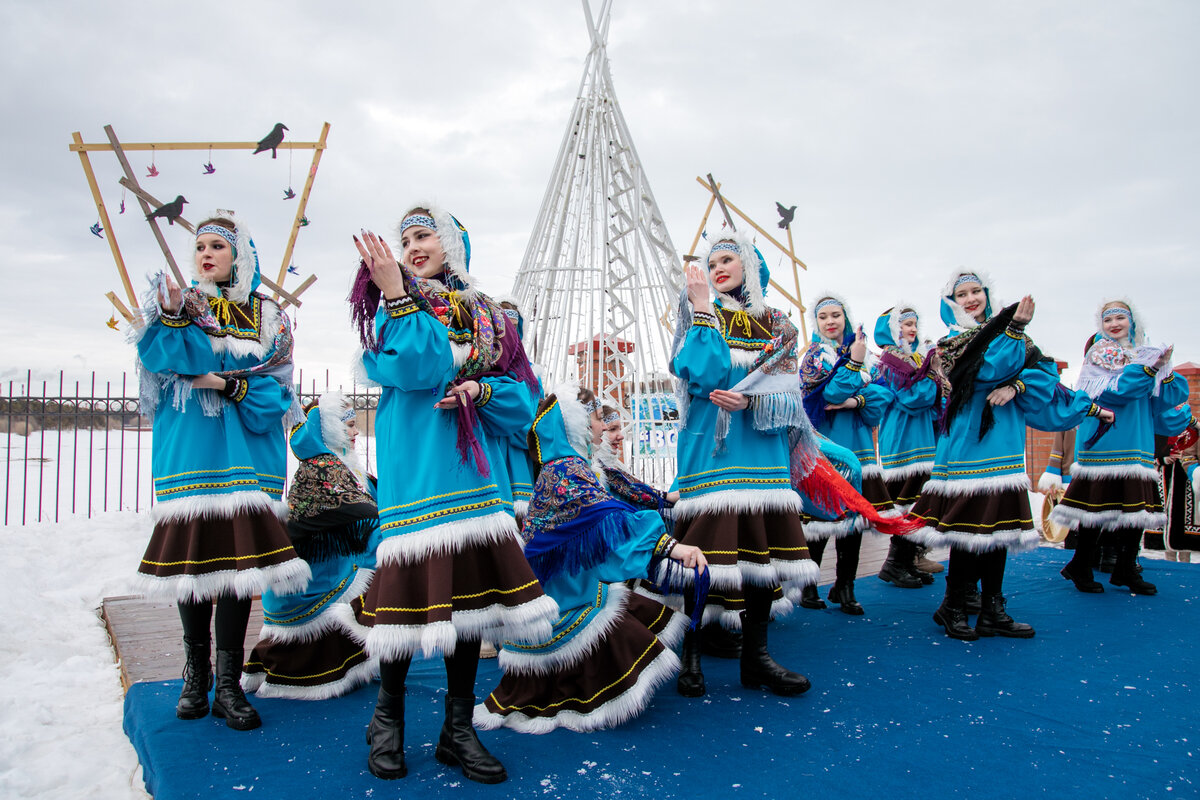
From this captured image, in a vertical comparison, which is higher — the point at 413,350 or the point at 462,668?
the point at 413,350

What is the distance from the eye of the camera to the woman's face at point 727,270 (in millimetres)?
2992

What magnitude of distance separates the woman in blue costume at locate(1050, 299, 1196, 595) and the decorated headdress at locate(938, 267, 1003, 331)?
127 centimetres

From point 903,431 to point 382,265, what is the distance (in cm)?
391

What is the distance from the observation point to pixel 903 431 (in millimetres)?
4840

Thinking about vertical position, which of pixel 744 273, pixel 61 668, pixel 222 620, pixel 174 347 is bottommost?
pixel 61 668

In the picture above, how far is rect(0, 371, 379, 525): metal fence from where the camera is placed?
24.4 feet

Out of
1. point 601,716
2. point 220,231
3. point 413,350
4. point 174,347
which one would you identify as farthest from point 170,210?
point 601,716

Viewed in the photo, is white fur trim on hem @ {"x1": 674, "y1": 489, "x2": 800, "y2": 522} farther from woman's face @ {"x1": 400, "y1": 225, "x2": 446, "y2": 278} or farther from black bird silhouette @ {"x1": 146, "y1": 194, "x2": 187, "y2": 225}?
black bird silhouette @ {"x1": 146, "y1": 194, "x2": 187, "y2": 225}

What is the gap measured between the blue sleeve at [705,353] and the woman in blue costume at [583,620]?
1.86 ft

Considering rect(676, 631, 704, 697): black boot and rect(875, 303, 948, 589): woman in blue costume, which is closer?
rect(676, 631, 704, 697): black boot

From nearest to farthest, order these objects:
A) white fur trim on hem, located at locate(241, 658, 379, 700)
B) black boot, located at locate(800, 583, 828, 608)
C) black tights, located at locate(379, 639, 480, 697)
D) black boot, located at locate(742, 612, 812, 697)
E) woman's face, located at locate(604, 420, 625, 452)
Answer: black tights, located at locate(379, 639, 480, 697) → black boot, located at locate(742, 612, 812, 697) → white fur trim on hem, located at locate(241, 658, 379, 700) → woman's face, located at locate(604, 420, 625, 452) → black boot, located at locate(800, 583, 828, 608)

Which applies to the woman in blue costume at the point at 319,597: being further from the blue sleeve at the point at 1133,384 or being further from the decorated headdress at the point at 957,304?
the blue sleeve at the point at 1133,384

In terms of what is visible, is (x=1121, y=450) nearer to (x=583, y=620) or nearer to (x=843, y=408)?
(x=843, y=408)

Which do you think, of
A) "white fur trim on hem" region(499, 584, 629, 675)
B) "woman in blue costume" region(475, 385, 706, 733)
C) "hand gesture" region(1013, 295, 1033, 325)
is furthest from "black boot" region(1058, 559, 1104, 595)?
"white fur trim on hem" region(499, 584, 629, 675)
